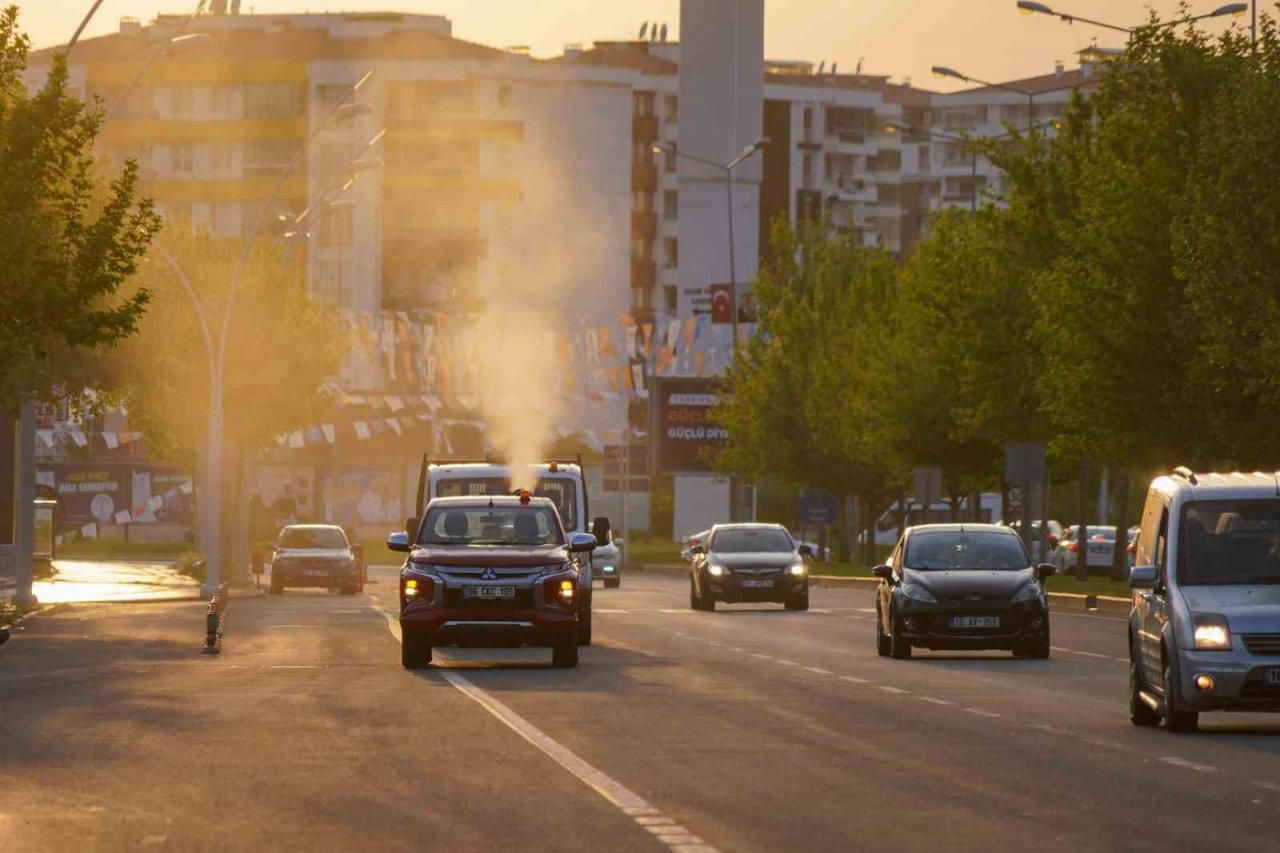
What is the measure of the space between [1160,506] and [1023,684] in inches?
231

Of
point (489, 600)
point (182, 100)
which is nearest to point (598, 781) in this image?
point (489, 600)

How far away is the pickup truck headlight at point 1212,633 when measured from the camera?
19.8 m

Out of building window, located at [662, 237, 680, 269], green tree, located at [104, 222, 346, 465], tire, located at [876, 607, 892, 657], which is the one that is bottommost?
tire, located at [876, 607, 892, 657]

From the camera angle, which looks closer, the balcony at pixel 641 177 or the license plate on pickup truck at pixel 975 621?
the license plate on pickup truck at pixel 975 621

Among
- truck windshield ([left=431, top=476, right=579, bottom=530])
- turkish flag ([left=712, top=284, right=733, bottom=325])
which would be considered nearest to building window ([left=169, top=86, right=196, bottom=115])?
turkish flag ([left=712, top=284, right=733, bottom=325])

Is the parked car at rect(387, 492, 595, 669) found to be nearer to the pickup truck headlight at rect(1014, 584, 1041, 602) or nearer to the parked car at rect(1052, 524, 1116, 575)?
the pickup truck headlight at rect(1014, 584, 1041, 602)

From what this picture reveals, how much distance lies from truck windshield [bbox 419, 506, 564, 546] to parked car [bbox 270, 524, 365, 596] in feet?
103

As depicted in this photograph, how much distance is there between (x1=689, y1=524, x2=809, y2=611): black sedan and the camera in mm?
50375

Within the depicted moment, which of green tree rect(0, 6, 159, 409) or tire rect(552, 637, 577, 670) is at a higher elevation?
green tree rect(0, 6, 159, 409)

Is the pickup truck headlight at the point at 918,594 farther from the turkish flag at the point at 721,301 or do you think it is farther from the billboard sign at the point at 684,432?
the turkish flag at the point at 721,301

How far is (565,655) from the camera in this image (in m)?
29.8

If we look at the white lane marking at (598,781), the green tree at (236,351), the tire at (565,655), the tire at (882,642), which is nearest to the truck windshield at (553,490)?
the tire at (882,642)

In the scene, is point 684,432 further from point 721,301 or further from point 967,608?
point 967,608

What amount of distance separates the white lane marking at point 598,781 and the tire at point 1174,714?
4.28m
